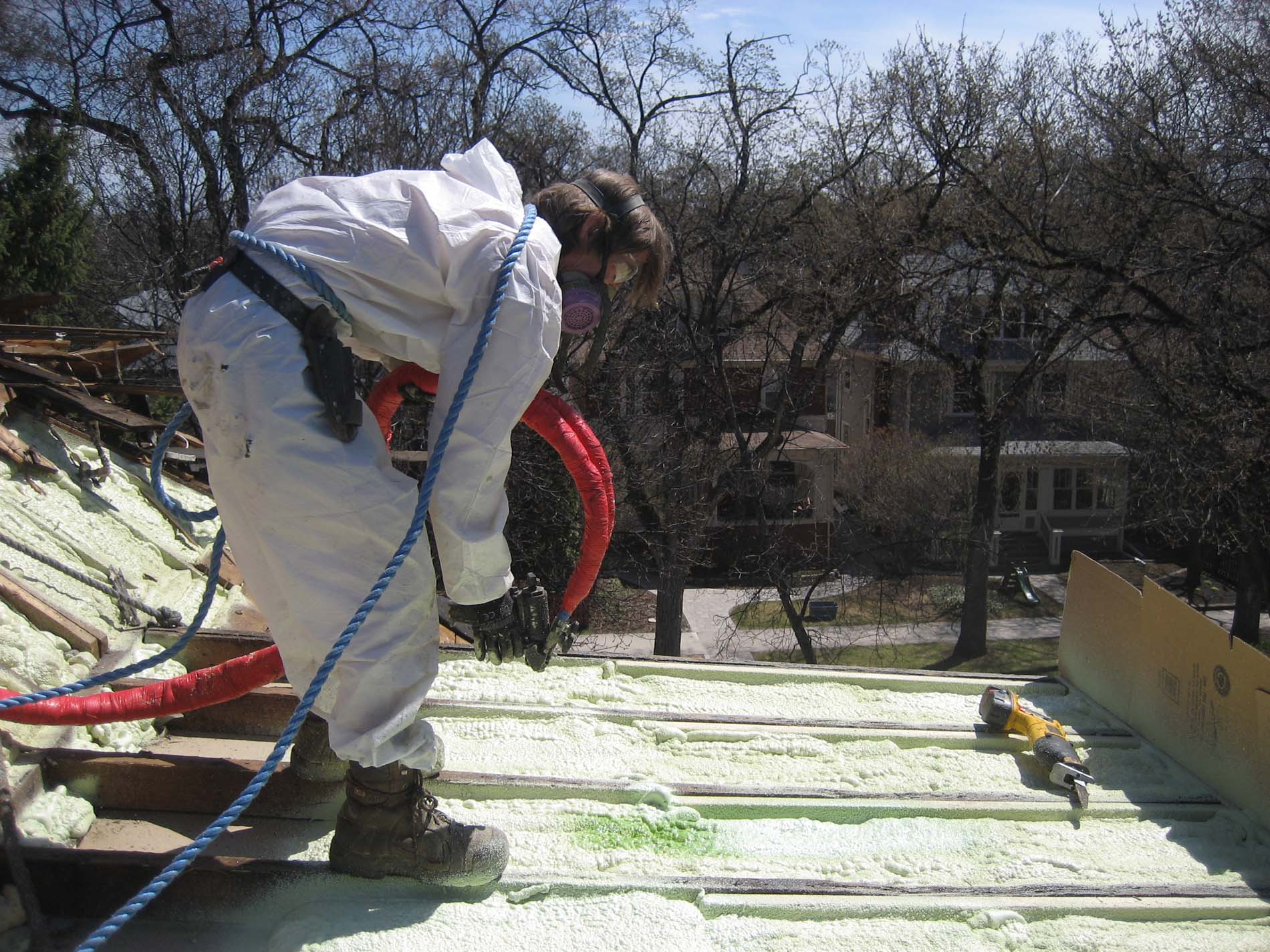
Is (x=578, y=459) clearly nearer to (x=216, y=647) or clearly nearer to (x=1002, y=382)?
(x=216, y=647)

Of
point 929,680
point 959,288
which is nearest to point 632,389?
point 959,288

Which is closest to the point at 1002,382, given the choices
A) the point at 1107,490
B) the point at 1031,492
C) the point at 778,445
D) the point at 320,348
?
the point at 778,445

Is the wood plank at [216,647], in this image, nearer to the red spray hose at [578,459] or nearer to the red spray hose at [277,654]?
the red spray hose at [277,654]

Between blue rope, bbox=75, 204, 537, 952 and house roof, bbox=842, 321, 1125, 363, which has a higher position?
house roof, bbox=842, 321, 1125, 363

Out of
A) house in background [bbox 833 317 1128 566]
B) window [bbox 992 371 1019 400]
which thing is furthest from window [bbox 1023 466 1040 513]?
window [bbox 992 371 1019 400]

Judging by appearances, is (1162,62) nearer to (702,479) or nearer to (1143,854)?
(702,479)

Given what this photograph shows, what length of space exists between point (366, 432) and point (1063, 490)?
25.1 meters

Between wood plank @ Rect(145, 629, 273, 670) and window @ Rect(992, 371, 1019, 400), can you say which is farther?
window @ Rect(992, 371, 1019, 400)

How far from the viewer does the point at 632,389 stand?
1233 cm

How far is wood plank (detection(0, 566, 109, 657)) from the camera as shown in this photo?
2.81 metres

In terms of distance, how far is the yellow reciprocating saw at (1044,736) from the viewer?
2.85 metres

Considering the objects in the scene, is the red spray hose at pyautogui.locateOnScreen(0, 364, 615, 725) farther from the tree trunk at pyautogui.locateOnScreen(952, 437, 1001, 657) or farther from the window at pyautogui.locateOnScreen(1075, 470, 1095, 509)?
the window at pyautogui.locateOnScreen(1075, 470, 1095, 509)

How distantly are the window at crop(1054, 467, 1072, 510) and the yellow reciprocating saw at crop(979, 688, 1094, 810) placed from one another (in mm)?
22882

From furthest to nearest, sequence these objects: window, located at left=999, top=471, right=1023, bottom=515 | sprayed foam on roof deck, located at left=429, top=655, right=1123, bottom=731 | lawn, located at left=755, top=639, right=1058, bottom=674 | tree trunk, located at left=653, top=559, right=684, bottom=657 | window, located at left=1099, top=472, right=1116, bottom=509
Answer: window, located at left=999, top=471, right=1023, bottom=515
window, located at left=1099, top=472, right=1116, bottom=509
lawn, located at left=755, top=639, right=1058, bottom=674
tree trunk, located at left=653, top=559, right=684, bottom=657
sprayed foam on roof deck, located at left=429, top=655, right=1123, bottom=731
